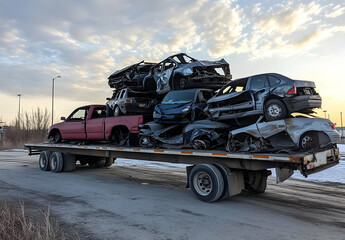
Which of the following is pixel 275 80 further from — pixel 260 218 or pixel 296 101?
pixel 260 218

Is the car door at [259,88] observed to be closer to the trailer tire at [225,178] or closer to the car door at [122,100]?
the trailer tire at [225,178]

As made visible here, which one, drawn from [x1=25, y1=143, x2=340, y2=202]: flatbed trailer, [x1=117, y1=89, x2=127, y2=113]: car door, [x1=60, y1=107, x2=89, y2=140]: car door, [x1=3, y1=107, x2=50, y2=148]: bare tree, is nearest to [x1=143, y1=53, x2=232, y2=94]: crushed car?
[x1=117, y1=89, x2=127, y2=113]: car door

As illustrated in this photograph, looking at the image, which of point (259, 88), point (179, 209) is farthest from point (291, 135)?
point (179, 209)

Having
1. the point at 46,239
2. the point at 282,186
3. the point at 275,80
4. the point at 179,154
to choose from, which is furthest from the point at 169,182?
the point at 46,239

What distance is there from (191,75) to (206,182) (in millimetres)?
3328

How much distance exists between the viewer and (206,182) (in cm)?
607

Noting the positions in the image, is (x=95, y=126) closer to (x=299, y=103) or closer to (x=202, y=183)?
(x=202, y=183)

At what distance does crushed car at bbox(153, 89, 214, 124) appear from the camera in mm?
7176

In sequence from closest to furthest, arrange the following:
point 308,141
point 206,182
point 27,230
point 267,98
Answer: point 27,230 → point 308,141 → point 267,98 → point 206,182

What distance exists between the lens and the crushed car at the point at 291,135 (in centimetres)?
521

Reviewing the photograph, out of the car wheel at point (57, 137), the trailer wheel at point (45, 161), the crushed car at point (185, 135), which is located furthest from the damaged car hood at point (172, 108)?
the trailer wheel at point (45, 161)

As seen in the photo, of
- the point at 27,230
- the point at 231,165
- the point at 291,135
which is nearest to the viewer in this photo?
the point at 27,230

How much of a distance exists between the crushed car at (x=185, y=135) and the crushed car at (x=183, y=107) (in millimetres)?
224

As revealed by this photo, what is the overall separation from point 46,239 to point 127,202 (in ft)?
8.60
